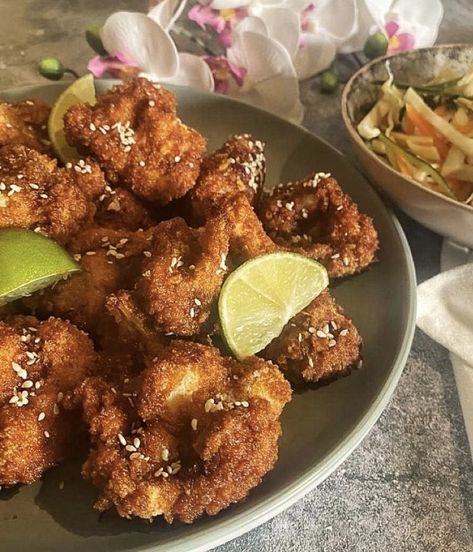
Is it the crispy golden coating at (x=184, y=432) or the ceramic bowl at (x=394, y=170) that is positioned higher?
the ceramic bowl at (x=394, y=170)

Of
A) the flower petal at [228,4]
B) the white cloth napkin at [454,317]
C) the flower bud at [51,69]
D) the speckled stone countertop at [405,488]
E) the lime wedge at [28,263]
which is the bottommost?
the speckled stone countertop at [405,488]

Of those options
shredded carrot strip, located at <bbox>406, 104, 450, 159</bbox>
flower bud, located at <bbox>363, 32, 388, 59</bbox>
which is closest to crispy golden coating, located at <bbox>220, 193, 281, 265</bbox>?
shredded carrot strip, located at <bbox>406, 104, 450, 159</bbox>

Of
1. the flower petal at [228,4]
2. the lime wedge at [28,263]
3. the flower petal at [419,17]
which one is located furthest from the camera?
the flower petal at [419,17]

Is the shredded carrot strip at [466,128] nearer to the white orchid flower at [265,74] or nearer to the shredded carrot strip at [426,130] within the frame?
the shredded carrot strip at [426,130]

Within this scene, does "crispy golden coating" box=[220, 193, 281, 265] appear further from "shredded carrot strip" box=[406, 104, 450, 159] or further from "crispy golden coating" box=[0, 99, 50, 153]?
"shredded carrot strip" box=[406, 104, 450, 159]

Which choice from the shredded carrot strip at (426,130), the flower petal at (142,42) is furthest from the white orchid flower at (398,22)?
the flower petal at (142,42)

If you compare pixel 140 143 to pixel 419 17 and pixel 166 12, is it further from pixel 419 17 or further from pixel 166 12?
pixel 419 17
